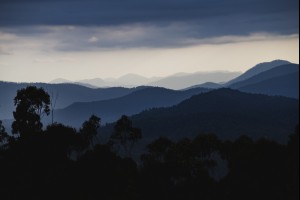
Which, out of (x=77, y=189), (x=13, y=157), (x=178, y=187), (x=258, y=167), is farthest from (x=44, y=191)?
(x=258, y=167)

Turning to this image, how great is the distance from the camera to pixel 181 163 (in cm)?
11475

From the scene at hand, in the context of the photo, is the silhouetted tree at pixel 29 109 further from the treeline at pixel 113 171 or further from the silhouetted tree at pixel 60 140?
the silhouetted tree at pixel 60 140

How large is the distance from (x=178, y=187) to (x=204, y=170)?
332 inches

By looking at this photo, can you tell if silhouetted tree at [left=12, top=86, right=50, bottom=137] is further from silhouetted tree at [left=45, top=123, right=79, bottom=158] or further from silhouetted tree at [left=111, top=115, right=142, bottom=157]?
silhouetted tree at [left=111, top=115, right=142, bottom=157]

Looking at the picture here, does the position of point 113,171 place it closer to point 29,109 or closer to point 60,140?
point 60,140

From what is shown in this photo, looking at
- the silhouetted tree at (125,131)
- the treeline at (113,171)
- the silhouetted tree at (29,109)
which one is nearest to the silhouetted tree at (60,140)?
the treeline at (113,171)

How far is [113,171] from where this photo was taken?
9225 cm

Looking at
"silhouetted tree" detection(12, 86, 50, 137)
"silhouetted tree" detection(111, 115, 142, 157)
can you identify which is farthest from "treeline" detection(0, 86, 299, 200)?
"silhouetted tree" detection(111, 115, 142, 157)

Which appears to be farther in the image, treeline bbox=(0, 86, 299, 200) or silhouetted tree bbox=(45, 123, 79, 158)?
silhouetted tree bbox=(45, 123, 79, 158)

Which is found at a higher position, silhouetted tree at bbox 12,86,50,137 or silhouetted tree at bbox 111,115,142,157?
silhouetted tree at bbox 12,86,50,137

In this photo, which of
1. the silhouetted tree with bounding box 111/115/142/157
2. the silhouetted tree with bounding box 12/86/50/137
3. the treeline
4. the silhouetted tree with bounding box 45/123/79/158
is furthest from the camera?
the silhouetted tree with bounding box 111/115/142/157

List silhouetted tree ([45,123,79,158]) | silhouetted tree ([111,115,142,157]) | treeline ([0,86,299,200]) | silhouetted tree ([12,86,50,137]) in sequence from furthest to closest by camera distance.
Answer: silhouetted tree ([111,115,142,157]) → silhouetted tree ([12,86,50,137]) → silhouetted tree ([45,123,79,158]) → treeline ([0,86,299,200])

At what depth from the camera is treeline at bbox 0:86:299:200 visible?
88.9 meters

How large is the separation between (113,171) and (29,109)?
110 ft
